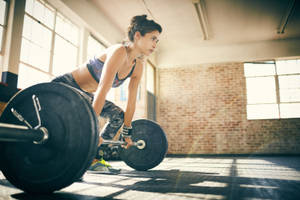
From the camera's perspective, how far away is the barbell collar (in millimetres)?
906

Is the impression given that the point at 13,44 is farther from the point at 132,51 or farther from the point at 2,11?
the point at 132,51

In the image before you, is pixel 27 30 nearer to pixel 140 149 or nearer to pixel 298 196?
pixel 140 149

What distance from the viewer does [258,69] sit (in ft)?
23.2

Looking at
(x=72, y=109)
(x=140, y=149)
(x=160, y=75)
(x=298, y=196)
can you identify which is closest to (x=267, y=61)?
(x=160, y=75)

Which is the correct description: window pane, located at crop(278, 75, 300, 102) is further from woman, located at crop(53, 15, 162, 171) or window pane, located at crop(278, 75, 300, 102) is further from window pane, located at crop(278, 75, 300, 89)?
woman, located at crop(53, 15, 162, 171)

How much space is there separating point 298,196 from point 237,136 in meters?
5.97

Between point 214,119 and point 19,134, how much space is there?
656 cm

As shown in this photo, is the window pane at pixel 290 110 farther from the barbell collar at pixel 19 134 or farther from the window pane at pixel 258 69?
the barbell collar at pixel 19 134

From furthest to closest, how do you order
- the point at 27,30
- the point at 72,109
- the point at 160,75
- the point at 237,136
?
1. the point at 160,75
2. the point at 237,136
3. the point at 27,30
4. the point at 72,109

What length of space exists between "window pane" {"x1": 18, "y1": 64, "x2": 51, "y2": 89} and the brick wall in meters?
4.49

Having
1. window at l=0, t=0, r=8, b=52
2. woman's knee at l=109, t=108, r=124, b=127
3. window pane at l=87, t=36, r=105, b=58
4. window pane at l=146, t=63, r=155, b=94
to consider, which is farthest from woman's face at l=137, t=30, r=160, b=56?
window pane at l=146, t=63, r=155, b=94

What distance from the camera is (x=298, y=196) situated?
3.75 ft

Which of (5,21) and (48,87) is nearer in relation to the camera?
(48,87)

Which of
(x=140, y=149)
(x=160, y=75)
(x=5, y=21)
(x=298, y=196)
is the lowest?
(x=298, y=196)
